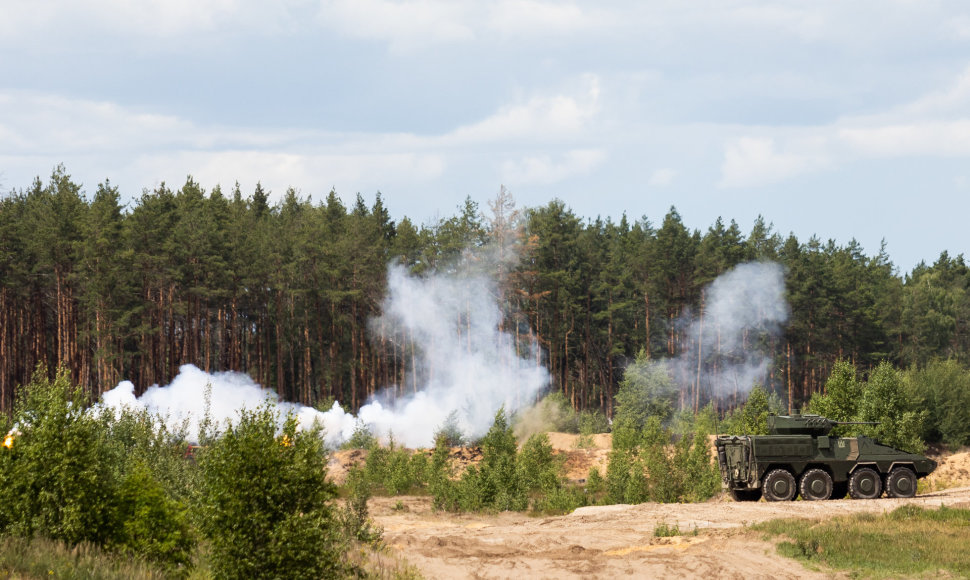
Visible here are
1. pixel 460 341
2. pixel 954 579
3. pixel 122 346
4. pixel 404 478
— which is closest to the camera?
pixel 954 579

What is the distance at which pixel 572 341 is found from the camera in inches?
3182

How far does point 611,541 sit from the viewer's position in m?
25.2

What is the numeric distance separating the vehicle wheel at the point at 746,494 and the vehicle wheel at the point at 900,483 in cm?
413

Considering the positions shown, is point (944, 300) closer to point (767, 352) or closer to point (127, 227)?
point (767, 352)

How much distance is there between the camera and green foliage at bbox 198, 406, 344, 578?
15969 millimetres

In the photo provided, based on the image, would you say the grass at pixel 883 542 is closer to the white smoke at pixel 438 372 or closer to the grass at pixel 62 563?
the grass at pixel 62 563

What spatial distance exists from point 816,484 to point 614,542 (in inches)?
386

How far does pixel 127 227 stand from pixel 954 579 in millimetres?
60109

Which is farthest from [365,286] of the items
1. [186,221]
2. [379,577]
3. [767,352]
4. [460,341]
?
[379,577]

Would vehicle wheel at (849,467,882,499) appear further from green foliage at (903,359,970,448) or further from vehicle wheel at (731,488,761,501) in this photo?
green foliage at (903,359,970,448)

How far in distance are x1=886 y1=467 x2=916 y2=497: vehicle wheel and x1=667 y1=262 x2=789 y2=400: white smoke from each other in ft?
155

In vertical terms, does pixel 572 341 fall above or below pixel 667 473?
above

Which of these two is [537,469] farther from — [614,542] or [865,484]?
[614,542]

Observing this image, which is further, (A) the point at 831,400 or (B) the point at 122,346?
(B) the point at 122,346
